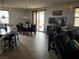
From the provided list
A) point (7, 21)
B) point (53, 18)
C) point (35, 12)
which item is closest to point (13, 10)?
point (7, 21)

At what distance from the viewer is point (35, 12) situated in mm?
13398

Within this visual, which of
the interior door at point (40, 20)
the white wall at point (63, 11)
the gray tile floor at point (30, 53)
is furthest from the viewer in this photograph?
the interior door at point (40, 20)

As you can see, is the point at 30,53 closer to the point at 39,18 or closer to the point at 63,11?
the point at 63,11

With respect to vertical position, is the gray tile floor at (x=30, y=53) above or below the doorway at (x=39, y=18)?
below

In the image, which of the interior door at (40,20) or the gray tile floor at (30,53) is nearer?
the gray tile floor at (30,53)

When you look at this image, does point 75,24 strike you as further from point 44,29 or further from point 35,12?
point 35,12

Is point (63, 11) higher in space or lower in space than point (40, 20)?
higher

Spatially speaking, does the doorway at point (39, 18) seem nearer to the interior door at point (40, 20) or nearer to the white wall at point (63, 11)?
the interior door at point (40, 20)

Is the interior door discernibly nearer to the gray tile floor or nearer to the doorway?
the doorway

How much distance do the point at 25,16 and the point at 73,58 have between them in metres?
11.5

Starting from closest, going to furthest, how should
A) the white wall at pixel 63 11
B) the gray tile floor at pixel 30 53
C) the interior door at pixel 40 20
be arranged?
the gray tile floor at pixel 30 53, the white wall at pixel 63 11, the interior door at pixel 40 20

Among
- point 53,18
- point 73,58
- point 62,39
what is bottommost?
point 73,58

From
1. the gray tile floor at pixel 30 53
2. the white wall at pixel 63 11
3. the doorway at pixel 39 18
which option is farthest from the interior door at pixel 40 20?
the gray tile floor at pixel 30 53

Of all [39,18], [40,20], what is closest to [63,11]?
[40,20]
